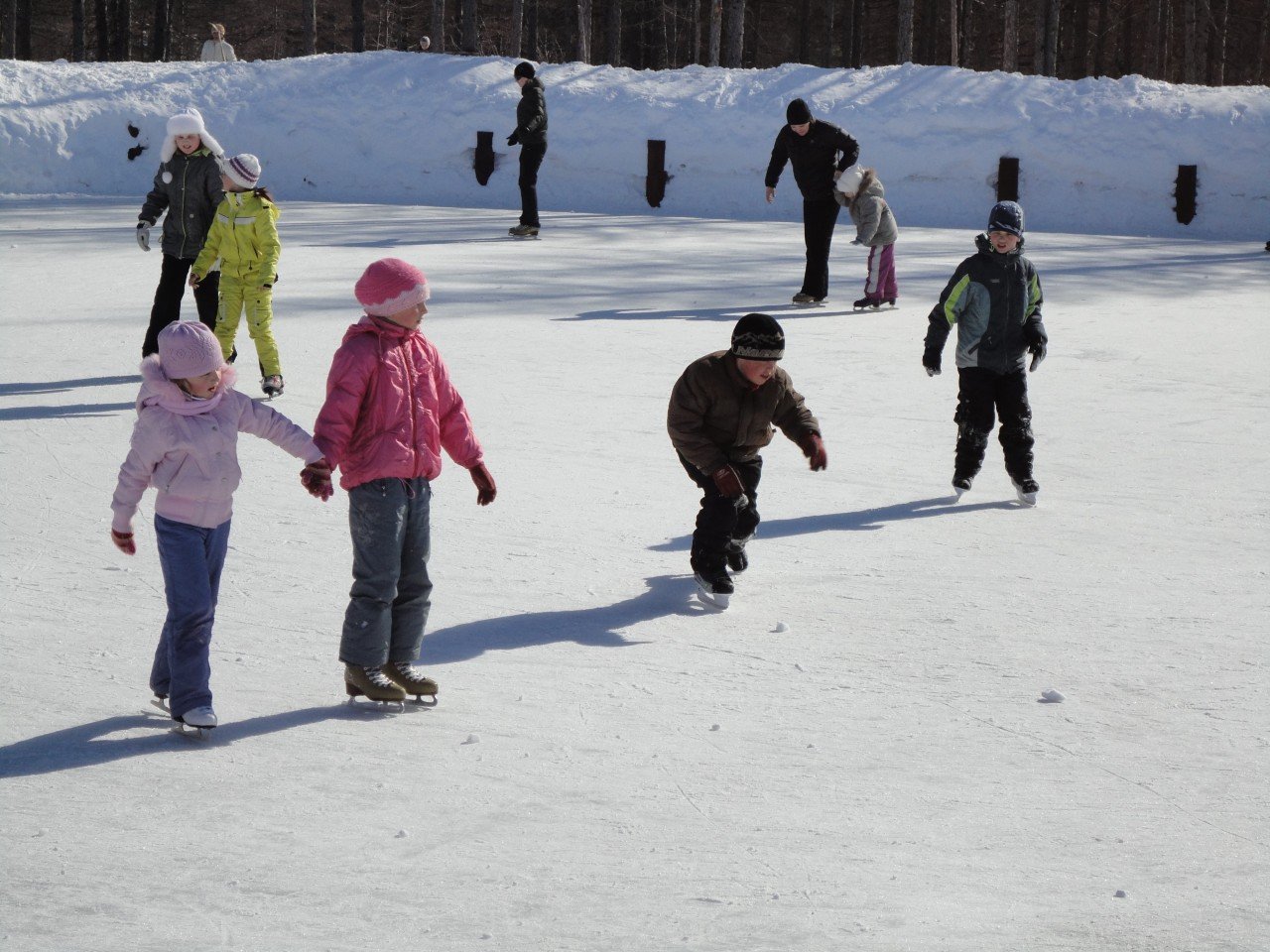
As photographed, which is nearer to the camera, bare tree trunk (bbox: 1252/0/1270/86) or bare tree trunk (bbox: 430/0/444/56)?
bare tree trunk (bbox: 430/0/444/56)

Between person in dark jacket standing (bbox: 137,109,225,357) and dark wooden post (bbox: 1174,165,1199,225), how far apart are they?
566 inches

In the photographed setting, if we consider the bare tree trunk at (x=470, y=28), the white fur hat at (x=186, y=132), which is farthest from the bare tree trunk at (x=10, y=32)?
the white fur hat at (x=186, y=132)

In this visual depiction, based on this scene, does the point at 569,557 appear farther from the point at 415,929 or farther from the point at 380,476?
the point at 415,929

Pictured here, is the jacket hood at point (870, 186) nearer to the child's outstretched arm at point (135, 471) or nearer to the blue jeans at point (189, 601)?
the blue jeans at point (189, 601)

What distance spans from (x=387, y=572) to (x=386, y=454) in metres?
0.34

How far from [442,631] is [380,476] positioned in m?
1.05

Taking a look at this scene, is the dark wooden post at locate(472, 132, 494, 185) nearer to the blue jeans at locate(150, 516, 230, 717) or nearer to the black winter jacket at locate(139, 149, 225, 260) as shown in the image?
the black winter jacket at locate(139, 149, 225, 260)

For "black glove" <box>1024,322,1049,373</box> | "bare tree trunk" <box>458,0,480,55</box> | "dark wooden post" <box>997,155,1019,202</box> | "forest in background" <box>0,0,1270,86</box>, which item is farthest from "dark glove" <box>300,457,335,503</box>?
"forest in background" <box>0,0,1270,86</box>

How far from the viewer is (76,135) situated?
21.5 meters

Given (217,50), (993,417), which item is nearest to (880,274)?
(993,417)

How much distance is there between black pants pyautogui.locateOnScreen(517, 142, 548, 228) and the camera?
628 inches

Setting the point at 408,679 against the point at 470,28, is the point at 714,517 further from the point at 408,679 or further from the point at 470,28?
the point at 470,28

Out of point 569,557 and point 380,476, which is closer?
point 380,476

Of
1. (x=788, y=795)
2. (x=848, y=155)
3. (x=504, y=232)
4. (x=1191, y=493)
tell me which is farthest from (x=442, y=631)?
(x=504, y=232)
